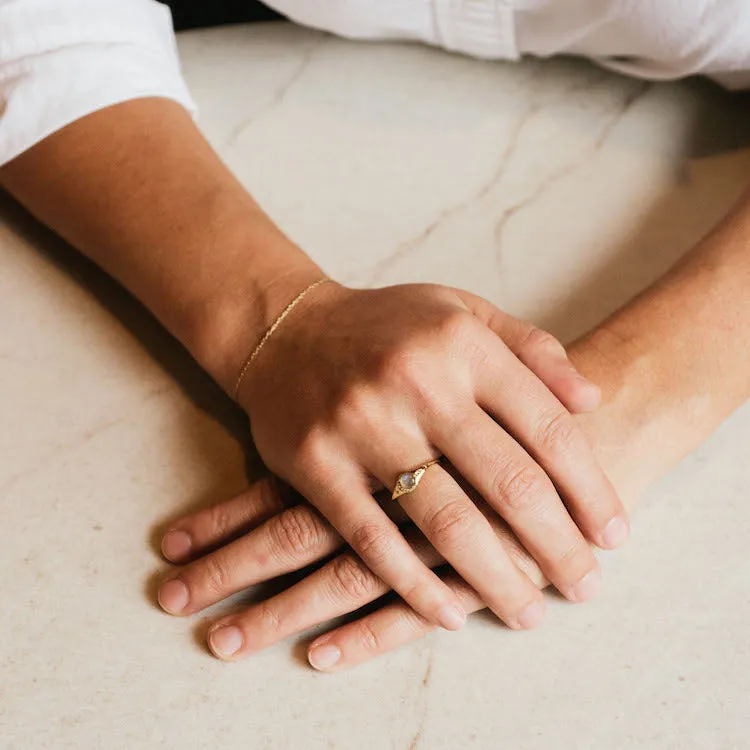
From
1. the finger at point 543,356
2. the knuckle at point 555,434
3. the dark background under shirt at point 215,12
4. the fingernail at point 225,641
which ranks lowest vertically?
the fingernail at point 225,641

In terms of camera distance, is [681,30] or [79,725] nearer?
[79,725]

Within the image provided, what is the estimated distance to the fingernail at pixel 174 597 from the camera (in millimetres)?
626

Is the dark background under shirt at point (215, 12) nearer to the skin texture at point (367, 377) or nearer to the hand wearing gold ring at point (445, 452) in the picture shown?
the skin texture at point (367, 377)

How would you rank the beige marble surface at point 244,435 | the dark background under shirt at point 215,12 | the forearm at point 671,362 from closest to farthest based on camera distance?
the beige marble surface at point 244,435
the forearm at point 671,362
the dark background under shirt at point 215,12

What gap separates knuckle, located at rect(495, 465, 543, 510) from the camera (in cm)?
62

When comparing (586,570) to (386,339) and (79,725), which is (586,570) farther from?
(79,725)

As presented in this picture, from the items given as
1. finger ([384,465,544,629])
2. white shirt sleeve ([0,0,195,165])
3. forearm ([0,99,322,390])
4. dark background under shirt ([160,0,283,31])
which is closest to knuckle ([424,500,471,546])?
finger ([384,465,544,629])

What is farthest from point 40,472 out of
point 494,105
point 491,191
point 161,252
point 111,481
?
point 494,105

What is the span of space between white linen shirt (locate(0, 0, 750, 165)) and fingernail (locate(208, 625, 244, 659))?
1.49 ft

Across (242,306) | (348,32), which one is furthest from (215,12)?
(242,306)

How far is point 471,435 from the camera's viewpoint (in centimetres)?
63

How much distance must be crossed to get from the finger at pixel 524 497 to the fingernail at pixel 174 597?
0.67 ft

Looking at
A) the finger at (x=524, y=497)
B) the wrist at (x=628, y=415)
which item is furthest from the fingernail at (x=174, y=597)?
the wrist at (x=628, y=415)

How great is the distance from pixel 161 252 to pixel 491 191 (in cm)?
33
